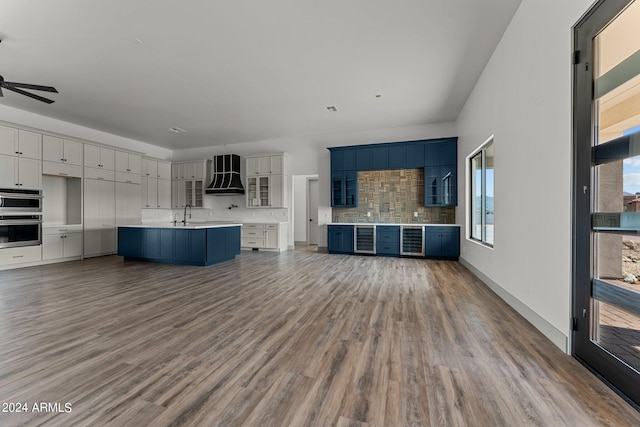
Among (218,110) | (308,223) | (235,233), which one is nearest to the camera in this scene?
(218,110)

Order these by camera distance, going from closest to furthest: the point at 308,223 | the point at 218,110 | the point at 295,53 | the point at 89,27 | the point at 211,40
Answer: the point at 89,27, the point at 211,40, the point at 295,53, the point at 218,110, the point at 308,223

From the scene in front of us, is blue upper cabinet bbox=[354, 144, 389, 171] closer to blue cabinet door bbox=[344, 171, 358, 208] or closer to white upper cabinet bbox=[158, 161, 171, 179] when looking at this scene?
blue cabinet door bbox=[344, 171, 358, 208]

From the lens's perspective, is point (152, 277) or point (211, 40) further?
point (152, 277)

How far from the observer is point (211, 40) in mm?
3326

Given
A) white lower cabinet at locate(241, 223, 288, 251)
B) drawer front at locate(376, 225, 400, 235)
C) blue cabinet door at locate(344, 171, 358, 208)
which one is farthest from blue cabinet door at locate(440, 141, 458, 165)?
white lower cabinet at locate(241, 223, 288, 251)

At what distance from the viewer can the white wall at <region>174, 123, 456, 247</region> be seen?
6.84 meters

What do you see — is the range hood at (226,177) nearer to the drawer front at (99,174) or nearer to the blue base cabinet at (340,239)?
the drawer front at (99,174)

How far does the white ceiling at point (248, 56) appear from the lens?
2854 mm

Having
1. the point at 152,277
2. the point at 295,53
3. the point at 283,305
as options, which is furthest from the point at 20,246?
the point at 295,53

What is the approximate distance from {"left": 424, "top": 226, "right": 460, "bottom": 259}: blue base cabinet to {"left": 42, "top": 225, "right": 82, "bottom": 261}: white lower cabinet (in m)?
7.87

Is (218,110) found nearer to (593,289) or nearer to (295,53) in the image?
(295,53)

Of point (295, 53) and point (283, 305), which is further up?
point (295, 53)

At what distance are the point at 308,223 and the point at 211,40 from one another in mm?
6345

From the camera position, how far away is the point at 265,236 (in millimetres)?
7625
